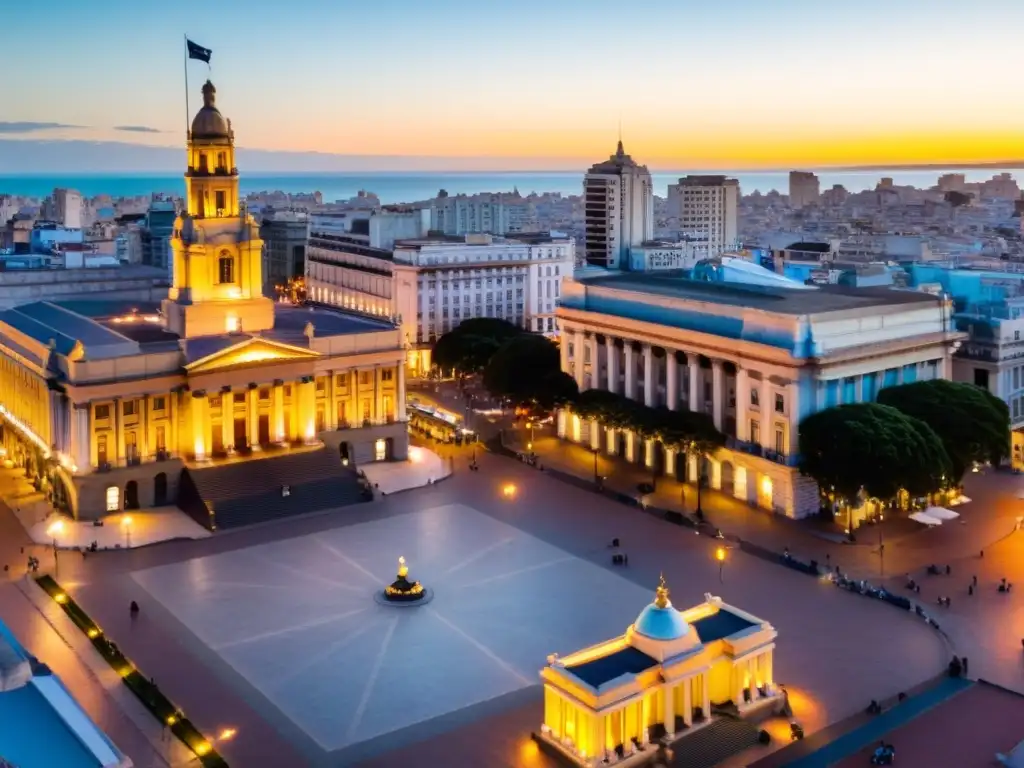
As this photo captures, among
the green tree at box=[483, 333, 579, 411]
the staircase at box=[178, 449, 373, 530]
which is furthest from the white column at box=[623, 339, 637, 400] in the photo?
the staircase at box=[178, 449, 373, 530]

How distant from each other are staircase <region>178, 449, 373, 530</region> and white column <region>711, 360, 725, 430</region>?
25.6m

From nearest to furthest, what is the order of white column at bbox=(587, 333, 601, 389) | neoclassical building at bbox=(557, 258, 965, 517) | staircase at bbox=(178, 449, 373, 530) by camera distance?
staircase at bbox=(178, 449, 373, 530), neoclassical building at bbox=(557, 258, 965, 517), white column at bbox=(587, 333, 601, 389)

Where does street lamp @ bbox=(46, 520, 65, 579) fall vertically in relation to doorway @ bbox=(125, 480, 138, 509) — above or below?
below

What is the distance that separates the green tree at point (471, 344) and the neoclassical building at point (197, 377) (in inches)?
967

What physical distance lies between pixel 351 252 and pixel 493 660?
332ft

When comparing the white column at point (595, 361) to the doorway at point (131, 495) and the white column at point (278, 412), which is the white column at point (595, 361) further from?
the doorway at point (131, 495)

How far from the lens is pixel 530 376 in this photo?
314 feet

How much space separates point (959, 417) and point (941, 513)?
6.85 m

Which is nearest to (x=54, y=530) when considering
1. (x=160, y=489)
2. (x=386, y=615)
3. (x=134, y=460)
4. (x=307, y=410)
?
(x=134, y=460)

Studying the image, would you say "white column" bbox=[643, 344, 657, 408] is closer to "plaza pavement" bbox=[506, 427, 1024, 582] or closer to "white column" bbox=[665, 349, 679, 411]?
"white column" bbox=[665, 349, 679, 411]

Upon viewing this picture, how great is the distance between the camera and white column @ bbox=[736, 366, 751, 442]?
77812mm

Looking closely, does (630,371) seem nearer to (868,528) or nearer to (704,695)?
(868,528)

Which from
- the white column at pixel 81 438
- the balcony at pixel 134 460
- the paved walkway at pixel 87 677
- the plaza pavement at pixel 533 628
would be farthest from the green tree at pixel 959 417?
the white column at pixel 81 438

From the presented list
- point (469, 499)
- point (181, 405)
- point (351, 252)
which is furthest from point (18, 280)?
point (469, 499)
